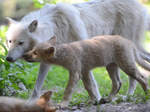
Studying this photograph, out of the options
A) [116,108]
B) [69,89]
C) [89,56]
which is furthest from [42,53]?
[116,108]

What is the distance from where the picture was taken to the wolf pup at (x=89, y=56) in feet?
16.0

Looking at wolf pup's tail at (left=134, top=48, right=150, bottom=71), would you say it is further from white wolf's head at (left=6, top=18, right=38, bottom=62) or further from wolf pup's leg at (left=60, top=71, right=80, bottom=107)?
white wolf's head at (left=6, top=18, right=38, bottom=62)

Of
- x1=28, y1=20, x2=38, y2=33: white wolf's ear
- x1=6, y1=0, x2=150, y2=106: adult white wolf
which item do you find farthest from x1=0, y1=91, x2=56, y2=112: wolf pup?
x1=28, y1=20, x2=38, y2=33: white wolf's ear

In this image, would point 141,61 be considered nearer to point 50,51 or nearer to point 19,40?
point 50,51

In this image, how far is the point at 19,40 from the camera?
584 centimetres

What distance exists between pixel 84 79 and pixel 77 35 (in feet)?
4.87

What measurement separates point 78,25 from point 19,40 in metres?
1.50

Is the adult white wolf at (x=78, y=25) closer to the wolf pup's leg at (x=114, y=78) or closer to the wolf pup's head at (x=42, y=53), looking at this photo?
the wolf pup's leg at (x=114, y=78)

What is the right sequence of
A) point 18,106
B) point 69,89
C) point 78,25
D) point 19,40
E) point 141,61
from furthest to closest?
point 78,25 → point 19,40 → point 141,61 → point 69,89 → point 18,106

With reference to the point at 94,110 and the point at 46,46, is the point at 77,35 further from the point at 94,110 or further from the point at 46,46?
the point at 94,110

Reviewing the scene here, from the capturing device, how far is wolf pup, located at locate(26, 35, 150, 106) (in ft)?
16.0

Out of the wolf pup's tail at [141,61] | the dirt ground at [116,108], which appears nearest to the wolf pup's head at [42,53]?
the dirt ground at [116,108]

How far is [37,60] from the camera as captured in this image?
16.0 feet

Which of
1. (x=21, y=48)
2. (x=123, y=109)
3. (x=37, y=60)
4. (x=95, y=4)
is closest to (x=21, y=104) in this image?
(x=37, y=60)
